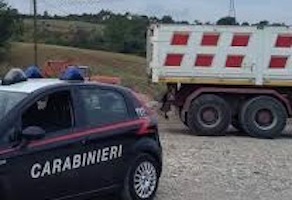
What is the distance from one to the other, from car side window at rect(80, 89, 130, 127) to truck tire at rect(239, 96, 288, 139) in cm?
1013

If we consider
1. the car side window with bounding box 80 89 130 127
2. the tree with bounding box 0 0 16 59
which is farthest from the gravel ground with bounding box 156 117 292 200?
the tree with bounding box 0 0 16 59

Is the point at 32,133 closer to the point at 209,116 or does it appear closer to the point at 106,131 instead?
the point at 106,131

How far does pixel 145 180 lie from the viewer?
1044 centimetres

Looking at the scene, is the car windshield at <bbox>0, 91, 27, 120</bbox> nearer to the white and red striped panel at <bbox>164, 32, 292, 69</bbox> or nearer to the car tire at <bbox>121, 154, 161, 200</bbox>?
the car tire at <bbox>121, 154, 161, 200</bbox>

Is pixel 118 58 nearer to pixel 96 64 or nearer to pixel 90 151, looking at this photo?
pixel 96 64

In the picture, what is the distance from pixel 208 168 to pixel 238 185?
5.52ft

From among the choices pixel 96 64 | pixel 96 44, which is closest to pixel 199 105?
pixel 96 64

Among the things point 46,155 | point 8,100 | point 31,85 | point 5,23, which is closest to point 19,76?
point 31,85

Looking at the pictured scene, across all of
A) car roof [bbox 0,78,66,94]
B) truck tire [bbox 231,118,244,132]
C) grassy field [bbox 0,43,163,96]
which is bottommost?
grassy field [bbox 0,43,163,96]

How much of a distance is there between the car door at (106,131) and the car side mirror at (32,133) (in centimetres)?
82

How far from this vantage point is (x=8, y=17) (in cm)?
4950

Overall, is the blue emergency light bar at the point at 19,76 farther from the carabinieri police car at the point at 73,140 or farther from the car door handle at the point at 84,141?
the car door handle at the point at 84,141

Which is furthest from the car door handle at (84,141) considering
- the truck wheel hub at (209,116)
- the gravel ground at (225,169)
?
the truck wheel hub at (209,116)

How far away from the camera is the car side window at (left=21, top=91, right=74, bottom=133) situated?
889 centimetres
